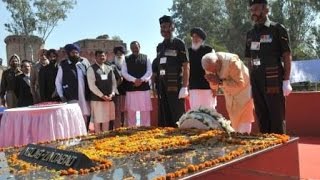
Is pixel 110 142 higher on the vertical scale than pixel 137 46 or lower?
lower

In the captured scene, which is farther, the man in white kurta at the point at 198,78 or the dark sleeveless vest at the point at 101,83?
the dark sleeveless vest at the point at 101,83

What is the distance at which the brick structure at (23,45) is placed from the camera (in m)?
25.0

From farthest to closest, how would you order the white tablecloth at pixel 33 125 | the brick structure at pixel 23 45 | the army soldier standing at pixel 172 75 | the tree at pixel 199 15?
the tree at pixel 199 15, the brick structure at pixel 23 45, the army soldier standing at pixel 172 75, the white tablecloth at pixel 33 125

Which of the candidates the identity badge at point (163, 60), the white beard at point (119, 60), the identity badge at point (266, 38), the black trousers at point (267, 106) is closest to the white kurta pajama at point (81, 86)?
the white beard at point (119, 60)

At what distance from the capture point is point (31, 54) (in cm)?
2584

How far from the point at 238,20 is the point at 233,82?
2867cm

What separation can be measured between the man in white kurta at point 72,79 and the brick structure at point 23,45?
19.3 m

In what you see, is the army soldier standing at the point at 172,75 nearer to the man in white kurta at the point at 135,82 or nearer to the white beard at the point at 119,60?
the man in white kurta at the point at 135,82

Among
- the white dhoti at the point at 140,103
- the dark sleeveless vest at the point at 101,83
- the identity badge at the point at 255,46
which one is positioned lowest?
the white dhoti at the point at 140,103

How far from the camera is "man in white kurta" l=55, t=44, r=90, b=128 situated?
253 inches

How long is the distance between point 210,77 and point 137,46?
9.62ft

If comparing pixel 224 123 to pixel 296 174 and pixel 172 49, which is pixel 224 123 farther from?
pixel 172 49

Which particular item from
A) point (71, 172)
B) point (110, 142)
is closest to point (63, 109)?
point (110, 142)

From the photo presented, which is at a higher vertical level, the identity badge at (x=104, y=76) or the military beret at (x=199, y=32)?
the military beret at (x=199, y=32)
